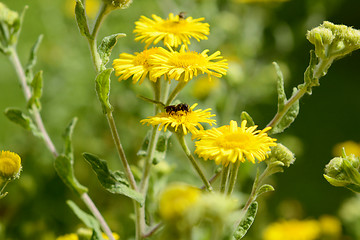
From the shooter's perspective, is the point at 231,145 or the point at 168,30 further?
the point at 168,30

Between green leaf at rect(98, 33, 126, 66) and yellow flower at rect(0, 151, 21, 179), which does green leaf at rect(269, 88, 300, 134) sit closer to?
green leaf at rect(98, 33, 126, 66)

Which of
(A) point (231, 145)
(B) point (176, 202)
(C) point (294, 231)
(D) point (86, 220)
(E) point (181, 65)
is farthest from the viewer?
(C) point (294, 231)

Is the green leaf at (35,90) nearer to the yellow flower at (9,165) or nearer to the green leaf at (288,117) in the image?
the yellow flower at (9,165)

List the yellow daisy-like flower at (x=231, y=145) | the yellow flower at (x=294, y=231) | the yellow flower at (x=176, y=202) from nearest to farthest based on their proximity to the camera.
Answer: the yellow flower at (x=176, y=202) → the yellow daisy-like flower at (x=231, y=145) → the yellow flower at (x=294, y=231)

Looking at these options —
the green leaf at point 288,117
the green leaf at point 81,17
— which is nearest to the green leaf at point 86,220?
the green leaf at point 81,17

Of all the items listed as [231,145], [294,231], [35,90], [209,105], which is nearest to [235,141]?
[231,145]

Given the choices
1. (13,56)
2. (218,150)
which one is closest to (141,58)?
(218,150)

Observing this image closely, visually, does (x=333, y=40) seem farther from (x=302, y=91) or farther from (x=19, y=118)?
(x=19, y=118)

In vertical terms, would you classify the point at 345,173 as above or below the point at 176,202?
below
